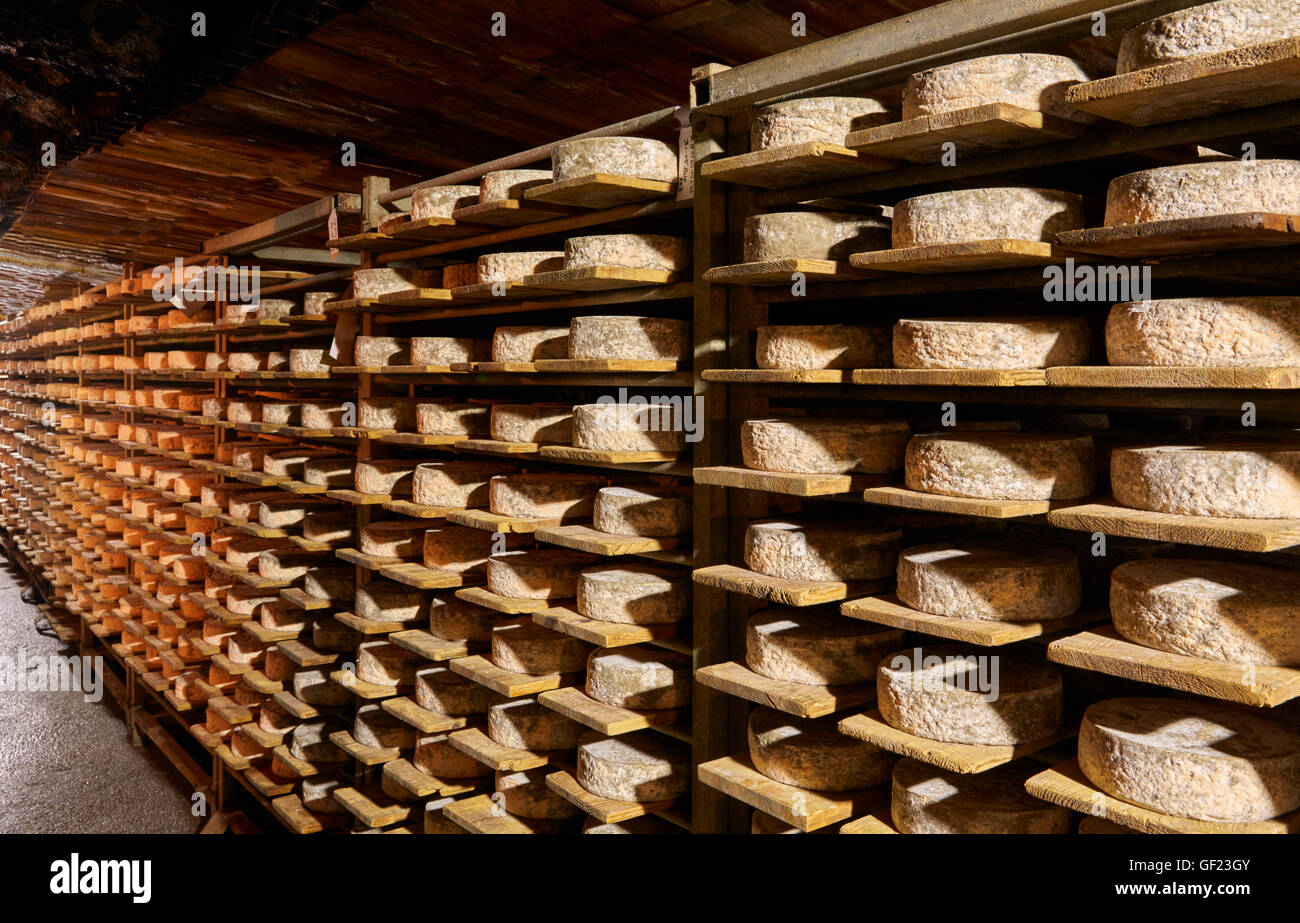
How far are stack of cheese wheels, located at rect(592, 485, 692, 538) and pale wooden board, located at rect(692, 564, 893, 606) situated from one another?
14.6 inches

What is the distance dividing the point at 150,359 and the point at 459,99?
3.67 metres

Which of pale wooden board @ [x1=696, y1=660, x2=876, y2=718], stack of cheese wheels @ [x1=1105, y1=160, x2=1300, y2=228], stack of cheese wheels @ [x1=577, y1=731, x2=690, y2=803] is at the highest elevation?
stack of cheese wheels @ [x1=1105, y1=160, x2=1300, y2=228]

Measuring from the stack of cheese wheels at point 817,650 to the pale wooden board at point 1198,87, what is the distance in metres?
1.32

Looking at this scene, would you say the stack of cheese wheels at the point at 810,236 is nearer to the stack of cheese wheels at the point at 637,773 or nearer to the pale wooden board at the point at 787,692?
the pale wooden board at the point at 787,692

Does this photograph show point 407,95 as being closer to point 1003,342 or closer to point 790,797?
point 1003,342

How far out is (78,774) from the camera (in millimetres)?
5691

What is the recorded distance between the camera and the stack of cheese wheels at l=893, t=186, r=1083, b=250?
216cm

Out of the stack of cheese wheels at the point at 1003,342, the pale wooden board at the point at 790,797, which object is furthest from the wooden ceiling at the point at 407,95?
the pale wooden board at the point at 790,797

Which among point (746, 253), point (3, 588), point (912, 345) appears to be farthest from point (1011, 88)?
point (3, 588)

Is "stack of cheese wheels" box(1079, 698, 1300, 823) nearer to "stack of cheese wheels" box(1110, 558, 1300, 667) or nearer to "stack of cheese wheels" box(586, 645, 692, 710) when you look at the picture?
"stack of cheese wheels" box(1110, 558, 1300, 667)

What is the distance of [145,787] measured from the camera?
18.4ft

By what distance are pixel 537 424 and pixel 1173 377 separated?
203 centimetres

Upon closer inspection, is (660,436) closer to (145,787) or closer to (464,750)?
(464,750)

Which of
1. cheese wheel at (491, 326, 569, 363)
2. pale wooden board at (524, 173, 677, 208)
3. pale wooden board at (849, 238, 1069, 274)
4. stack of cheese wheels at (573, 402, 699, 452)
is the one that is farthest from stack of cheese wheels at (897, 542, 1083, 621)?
cheese wheel at (491, 326, 569, 363)
